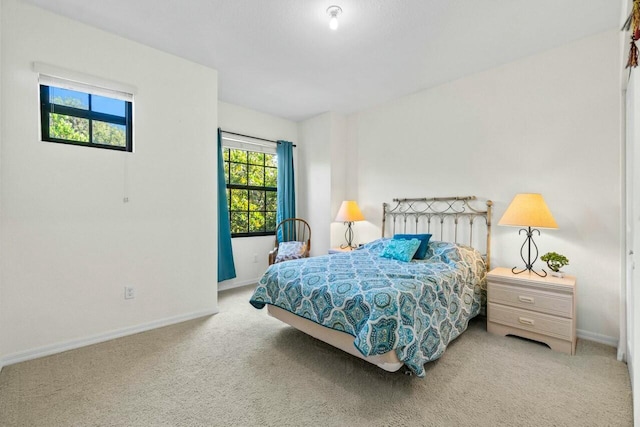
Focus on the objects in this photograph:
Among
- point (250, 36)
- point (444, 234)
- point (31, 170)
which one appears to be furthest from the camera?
point (444, 234)

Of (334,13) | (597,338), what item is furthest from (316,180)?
(597,338)

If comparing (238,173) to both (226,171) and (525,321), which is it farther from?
(525,321)

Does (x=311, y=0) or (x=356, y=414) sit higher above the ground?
(x=311, y=0)

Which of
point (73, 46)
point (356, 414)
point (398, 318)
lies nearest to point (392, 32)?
point (398, 318)

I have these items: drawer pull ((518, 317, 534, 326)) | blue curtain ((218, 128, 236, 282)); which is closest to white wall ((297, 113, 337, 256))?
blue curtain ((218, 128, 236, 282))

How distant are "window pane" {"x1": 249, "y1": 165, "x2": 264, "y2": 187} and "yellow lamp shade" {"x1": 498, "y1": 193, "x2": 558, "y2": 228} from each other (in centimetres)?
335

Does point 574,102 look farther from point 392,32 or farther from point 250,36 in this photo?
point 250,36

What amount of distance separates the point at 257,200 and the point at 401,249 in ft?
8.22

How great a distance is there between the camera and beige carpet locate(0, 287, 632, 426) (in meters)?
1.65

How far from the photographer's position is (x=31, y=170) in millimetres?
2287

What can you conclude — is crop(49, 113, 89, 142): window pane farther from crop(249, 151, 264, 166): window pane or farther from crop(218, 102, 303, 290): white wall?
crop(249, 151, 264, 166): window pane

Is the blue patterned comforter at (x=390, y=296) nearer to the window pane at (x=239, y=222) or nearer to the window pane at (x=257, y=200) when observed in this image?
the window pane at (x=239, y=222)

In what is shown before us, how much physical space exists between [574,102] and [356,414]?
3169 millimetres

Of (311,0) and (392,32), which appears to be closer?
(311,0)
